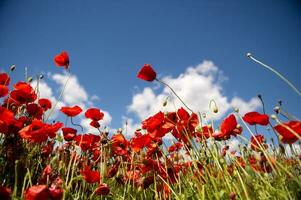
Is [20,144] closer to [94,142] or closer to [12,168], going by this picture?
[12,168]

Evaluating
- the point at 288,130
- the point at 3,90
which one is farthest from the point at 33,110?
the point at 288,130

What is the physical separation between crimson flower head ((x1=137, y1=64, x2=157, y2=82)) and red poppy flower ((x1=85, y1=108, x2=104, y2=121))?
3.42ft

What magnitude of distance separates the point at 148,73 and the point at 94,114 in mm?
1141

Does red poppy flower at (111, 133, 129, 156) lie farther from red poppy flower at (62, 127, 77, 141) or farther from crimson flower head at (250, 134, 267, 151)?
crimson flower head at (250, 134, 267, 151)

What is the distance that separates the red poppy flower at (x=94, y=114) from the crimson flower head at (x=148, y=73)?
41.1 inches

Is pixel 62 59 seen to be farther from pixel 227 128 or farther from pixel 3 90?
pixel 227 128

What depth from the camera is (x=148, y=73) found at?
9.25 ft

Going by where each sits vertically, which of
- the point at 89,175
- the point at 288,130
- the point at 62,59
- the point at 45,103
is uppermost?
the point at 62,59

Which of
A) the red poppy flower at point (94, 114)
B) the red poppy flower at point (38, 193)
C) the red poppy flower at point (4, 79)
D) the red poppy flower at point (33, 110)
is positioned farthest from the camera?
the red poppy flower at point (94, 114)

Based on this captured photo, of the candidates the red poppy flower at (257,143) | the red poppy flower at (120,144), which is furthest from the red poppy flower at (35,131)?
the red poppy flower at (257,143)

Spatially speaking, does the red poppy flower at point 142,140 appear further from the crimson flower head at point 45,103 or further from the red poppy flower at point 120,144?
the crimson flower head at point 45,103

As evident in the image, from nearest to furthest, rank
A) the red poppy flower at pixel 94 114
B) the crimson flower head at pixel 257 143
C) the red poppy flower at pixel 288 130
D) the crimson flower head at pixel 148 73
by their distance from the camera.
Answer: the red poppy flower at pixel 288 130
the crimson flower head at pixel 257 143
the crimson flower head at pixel 148 73
the red poppy flower at pixel 94 114

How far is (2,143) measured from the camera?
3082 mm

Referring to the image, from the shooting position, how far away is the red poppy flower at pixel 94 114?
362 cm
